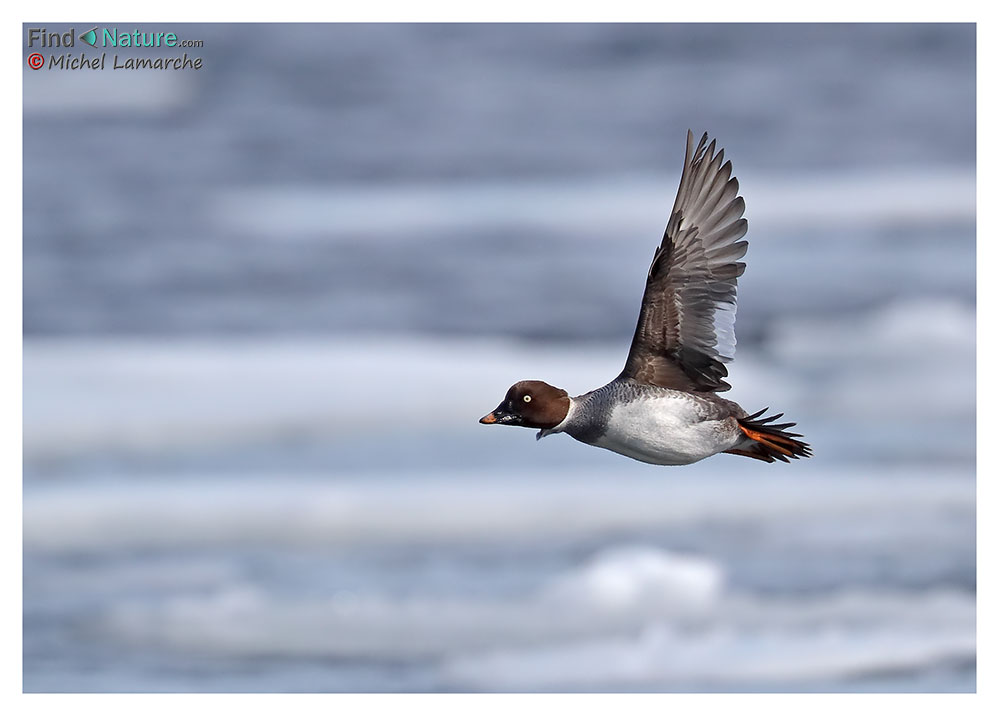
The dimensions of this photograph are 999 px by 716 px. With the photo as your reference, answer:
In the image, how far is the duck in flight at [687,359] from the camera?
10.8 meters

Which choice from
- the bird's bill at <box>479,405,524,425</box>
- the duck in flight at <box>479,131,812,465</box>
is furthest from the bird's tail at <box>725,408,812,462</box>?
the bird's bill at <box>479,405,524,425</box>

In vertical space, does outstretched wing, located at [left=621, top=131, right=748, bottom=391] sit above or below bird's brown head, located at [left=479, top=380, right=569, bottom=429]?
above

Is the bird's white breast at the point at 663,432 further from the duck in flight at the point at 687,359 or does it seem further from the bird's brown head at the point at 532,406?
the bird's brown head at the point at 532,406

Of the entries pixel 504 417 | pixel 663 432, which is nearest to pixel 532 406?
pixel 504 417

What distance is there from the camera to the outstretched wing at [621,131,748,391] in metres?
10.9

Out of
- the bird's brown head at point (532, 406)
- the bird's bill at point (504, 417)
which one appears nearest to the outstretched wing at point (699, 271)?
the bird's brown head at point (532, 406)

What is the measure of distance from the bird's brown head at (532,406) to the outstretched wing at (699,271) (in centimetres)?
81

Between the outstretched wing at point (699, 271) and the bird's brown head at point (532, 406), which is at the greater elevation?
the outstretched wing at point (699, 271)

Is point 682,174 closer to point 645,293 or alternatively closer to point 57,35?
point 645,293

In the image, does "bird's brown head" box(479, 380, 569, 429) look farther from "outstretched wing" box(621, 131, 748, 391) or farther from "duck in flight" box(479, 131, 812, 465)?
"outstretched wing" box(621, 131, 748, 391)

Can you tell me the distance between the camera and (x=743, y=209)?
10.9 m

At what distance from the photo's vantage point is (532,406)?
10.8 m

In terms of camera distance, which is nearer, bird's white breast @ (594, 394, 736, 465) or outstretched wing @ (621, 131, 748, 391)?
bird's white breast @ (594, 394, 736, 465)
